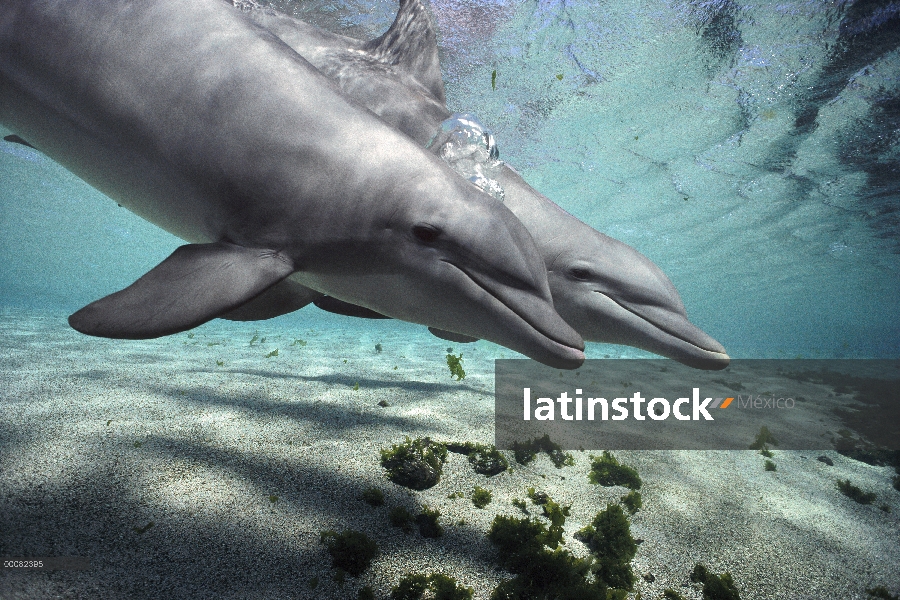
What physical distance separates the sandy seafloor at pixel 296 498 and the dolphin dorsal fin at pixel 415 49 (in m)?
4.12

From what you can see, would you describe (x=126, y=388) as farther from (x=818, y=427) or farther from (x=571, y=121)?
(x=571, y=121)

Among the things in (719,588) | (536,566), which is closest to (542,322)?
(536,566)

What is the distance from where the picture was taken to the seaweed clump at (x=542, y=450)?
446cm

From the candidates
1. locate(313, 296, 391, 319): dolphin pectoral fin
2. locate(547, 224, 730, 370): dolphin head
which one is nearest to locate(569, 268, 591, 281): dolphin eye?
locate(547, 224, 730, 370): dolphin head

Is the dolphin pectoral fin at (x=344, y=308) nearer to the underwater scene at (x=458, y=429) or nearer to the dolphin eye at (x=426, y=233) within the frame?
the underwater scene at (x=458, y=429)

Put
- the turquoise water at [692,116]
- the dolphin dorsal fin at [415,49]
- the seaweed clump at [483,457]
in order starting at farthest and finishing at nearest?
the turquoise water at [692,116], the dolphin dorsal fin at [415,49], the seaweed clump at [483,457]

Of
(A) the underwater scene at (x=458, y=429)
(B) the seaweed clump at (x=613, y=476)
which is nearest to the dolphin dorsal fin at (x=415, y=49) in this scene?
(A) the underwater scene at (x=458, y=429)

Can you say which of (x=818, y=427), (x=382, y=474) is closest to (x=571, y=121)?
(x=818, y=427)

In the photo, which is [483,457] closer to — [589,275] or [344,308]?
[344,308]

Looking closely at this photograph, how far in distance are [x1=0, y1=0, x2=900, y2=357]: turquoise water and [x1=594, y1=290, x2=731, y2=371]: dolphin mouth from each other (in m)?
9.65

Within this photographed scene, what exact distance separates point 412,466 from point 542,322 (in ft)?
6.74

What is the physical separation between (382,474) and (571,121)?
1454 centimetres

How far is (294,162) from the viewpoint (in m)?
2.23

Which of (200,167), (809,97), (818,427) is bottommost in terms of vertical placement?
(818,427)
